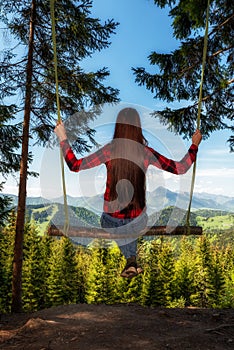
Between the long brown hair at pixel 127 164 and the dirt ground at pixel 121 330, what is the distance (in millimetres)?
3424

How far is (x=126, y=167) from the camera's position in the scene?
3854mm

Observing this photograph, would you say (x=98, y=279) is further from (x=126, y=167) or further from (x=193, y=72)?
(x=126, y=167)

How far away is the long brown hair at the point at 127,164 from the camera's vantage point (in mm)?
3854

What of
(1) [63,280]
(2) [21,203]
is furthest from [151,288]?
(2) [21,203]

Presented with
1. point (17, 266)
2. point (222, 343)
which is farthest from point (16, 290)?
point (222, 343)

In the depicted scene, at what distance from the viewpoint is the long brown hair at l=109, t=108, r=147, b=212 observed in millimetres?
3854

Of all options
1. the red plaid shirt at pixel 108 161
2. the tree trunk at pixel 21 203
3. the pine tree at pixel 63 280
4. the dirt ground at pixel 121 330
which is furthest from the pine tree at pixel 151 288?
the red plaid shirt at pixel 108 161

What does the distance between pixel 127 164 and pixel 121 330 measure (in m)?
5.15

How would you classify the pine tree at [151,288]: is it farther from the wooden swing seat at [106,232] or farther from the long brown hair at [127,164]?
the long brown hair at [127,164]

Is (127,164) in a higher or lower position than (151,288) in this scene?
higher

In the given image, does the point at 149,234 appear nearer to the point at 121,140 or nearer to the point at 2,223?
the point at 121,140

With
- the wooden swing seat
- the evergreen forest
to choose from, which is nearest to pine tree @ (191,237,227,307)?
the evergreen forest

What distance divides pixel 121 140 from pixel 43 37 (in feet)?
30.2

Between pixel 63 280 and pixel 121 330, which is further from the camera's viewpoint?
pixel 63 280
